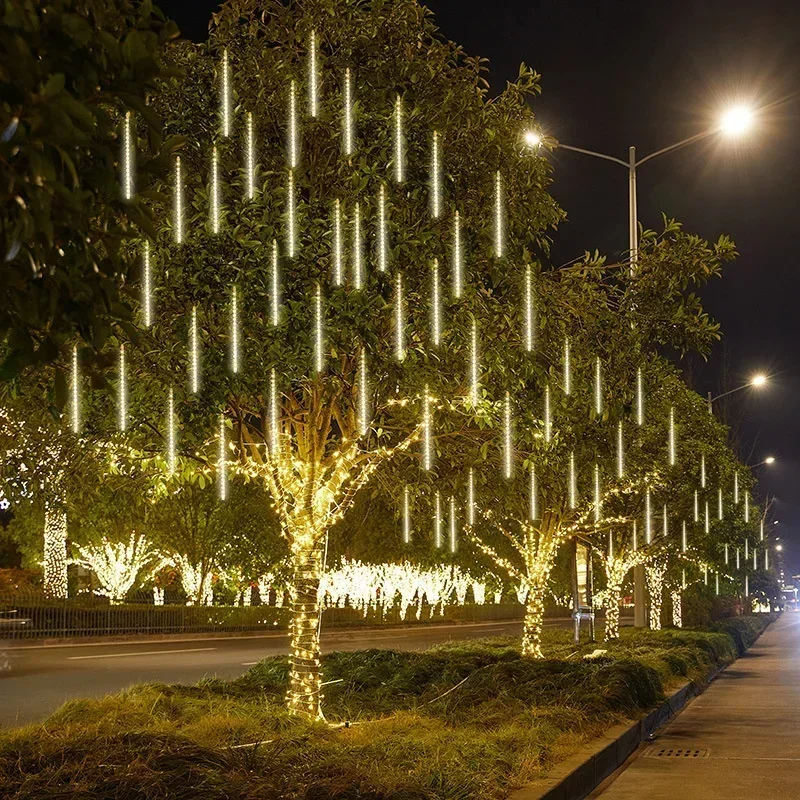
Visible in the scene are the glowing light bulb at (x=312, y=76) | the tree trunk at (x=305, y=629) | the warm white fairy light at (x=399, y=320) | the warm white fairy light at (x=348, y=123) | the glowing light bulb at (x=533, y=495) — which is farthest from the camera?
the glowing light bulb at (x=533, y=495)

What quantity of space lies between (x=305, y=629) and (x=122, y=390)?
3025mm

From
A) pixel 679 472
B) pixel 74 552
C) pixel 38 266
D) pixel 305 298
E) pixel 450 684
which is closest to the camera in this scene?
pixel 38 266

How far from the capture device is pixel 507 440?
41.9 feet

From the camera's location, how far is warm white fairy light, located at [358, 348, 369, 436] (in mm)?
11734

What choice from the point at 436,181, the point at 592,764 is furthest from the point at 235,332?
the point at 592,764

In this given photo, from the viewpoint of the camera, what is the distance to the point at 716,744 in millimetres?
14453

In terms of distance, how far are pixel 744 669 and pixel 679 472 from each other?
4773mm

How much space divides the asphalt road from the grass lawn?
3.73m

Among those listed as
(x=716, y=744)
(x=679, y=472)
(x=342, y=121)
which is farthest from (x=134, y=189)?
(x=679, y=472)

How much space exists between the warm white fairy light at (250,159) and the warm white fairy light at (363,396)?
1686 mm

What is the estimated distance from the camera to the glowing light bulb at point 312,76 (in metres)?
11.4

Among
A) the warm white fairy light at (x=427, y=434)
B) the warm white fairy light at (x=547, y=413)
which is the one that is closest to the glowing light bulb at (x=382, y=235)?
the warm white fairy light at (x=427, y=434)

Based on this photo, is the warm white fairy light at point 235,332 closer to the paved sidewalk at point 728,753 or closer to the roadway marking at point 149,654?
the paved sidewalk at point 728,753

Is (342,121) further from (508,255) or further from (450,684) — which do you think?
(450,684)
